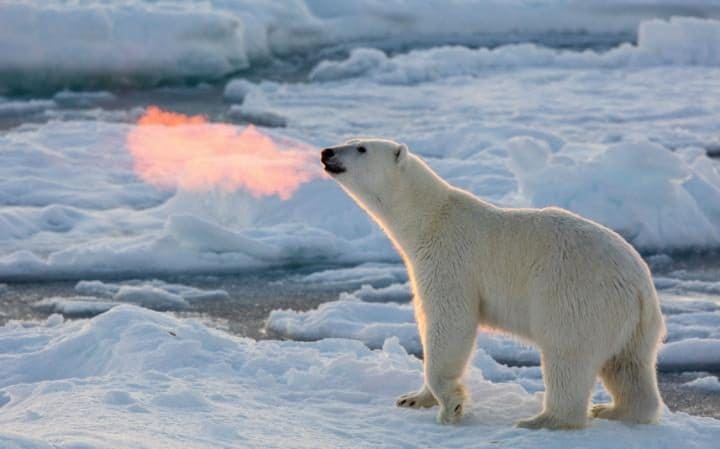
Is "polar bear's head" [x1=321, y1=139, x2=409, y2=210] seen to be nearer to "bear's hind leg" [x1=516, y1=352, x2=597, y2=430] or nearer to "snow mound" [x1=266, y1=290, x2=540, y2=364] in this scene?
"bear's hind leg" [x1=516, y1=352, x2=597, y2=430]

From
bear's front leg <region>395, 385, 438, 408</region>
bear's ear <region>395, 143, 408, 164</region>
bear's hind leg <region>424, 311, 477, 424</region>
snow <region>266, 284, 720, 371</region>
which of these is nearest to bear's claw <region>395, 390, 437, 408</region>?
bear's front leg <region>395, 385, 438, 408</region>

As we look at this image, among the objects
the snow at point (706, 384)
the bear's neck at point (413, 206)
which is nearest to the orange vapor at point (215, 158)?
the snow at point (706, 384)

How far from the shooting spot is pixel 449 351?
448 centimetres

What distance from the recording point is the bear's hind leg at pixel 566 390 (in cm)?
425

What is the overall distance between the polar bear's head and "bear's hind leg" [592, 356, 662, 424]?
1.10m

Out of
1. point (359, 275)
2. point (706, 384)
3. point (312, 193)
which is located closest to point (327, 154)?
point (706, 384)

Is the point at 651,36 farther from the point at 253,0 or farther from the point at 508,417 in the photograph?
the point at 508,417

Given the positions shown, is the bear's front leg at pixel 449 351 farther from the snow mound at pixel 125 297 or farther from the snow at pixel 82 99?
the snow at pixel 82 99

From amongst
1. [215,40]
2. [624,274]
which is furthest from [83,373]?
[215,40]

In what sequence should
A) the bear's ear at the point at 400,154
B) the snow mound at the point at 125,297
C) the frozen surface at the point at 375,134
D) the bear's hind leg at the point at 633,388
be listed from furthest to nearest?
the frozen surface at the point at 375,134, the snow mound at the point at 125,297, the bear's ear at the point at 400,154, the bear's hind leg at the point at 633,388

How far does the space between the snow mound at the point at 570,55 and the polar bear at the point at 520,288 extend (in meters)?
13.7

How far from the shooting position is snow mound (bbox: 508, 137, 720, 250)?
359 inches

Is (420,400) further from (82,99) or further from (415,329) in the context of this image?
(82,99)

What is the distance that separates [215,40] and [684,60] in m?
7.69
